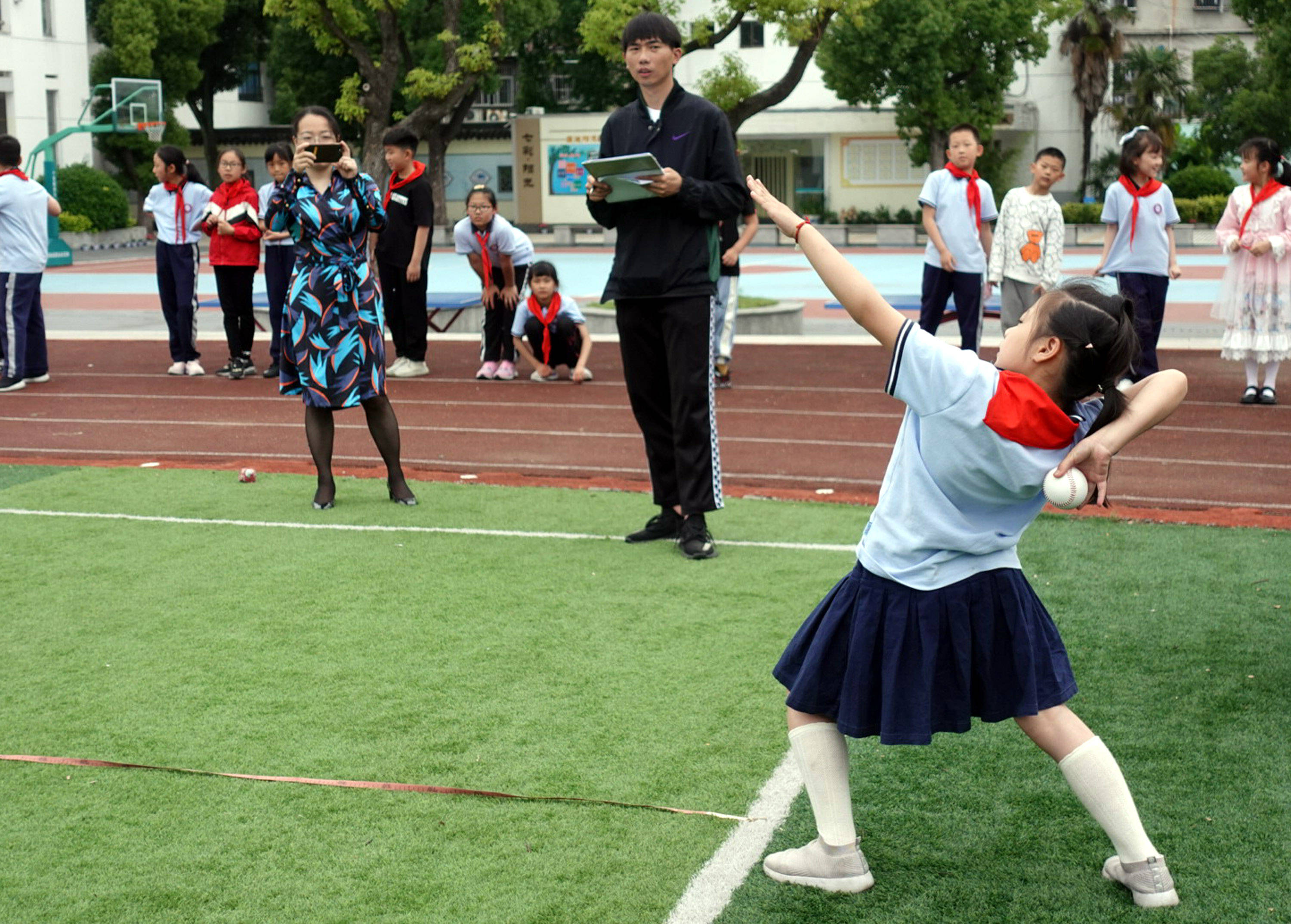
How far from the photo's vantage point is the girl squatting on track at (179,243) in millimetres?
11633

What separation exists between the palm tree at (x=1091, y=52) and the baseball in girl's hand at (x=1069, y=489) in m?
43.1

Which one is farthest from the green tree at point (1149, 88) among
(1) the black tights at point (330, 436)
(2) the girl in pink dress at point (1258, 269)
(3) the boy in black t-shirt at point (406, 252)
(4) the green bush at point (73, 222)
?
(1) the black tights at point (330, 436)

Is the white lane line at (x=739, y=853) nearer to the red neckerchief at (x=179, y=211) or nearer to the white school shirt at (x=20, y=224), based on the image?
the white school shirt at (x=20, y=224)

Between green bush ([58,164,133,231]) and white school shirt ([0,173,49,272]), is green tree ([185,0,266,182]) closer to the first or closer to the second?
green bush ([58,164,133,231])

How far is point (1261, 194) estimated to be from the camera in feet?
31.9

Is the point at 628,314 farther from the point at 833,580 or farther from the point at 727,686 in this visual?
the point at 727,686

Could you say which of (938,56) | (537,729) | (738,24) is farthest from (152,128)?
(537,729)

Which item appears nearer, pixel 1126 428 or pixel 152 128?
pixel 1126 428

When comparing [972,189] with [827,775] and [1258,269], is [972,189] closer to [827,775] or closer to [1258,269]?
[1258,269]

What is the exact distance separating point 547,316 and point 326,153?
5.12 metres

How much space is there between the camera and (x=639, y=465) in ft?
27.2

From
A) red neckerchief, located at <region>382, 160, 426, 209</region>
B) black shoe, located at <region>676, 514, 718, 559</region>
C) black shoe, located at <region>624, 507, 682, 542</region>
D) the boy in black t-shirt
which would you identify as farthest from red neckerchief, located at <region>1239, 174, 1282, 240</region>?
red neckerchief, located at <region>382, 160, 426, 209</region>

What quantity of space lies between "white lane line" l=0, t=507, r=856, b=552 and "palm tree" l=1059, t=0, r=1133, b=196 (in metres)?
40.0

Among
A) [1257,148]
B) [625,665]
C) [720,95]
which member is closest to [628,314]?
[625,665]
